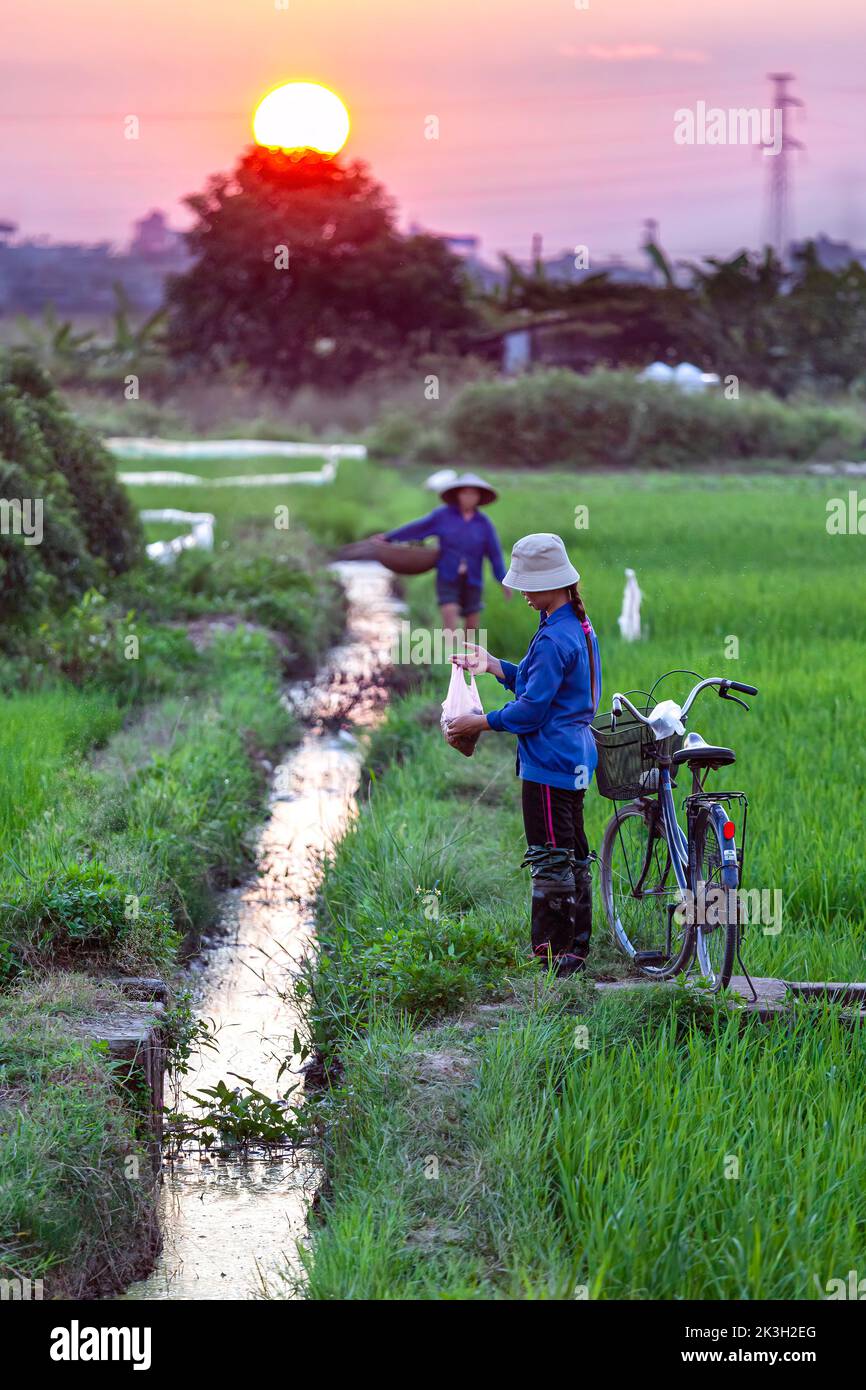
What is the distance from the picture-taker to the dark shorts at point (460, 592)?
10.4 meters

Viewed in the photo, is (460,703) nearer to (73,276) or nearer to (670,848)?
(670,848)

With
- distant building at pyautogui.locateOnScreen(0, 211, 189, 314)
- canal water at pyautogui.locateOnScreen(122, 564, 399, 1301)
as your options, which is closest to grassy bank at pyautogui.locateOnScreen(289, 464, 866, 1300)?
canal water at pyautogui.locateOnScreen(122, 564, 399, 1301)

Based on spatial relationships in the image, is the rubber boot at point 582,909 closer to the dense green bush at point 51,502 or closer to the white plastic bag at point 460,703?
the white plastic bag at point 460,703

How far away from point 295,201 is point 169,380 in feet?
21.5

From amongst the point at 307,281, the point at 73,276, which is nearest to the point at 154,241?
the point at 73,276

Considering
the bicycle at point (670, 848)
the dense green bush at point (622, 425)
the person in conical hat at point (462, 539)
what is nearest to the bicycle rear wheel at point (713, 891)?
the bicycle at point (670, 848)

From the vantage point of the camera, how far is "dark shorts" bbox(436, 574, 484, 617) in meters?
10.4

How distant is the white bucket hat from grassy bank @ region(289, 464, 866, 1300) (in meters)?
1.09

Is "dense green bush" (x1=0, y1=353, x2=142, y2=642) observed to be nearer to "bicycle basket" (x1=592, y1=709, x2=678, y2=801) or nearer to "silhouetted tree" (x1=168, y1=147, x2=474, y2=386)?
"bicycle basket" (x1=592, y1=709, x2=678, y2=801)

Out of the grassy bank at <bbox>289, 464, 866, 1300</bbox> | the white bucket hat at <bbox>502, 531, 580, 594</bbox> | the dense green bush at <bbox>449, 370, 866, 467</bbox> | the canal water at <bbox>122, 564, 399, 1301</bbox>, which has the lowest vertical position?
the canal water at <bbox>122, 564, 399, 1301</bbox>

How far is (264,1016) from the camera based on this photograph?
589cm

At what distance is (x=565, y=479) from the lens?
29.9 m

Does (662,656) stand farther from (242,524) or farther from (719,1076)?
(242,524)

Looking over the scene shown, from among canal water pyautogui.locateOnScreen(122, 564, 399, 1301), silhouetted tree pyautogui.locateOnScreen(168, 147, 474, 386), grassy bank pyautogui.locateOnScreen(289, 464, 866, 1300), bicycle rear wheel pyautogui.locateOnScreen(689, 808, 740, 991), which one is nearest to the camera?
grassy bank pyautogui.locateOnScreen(289, 464, 866, 1300)
